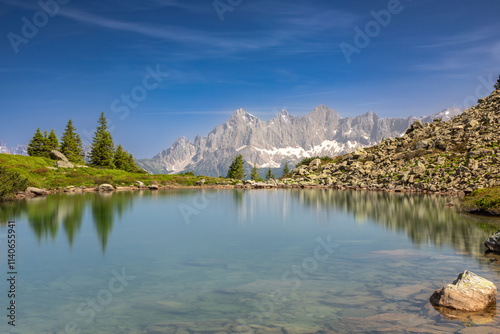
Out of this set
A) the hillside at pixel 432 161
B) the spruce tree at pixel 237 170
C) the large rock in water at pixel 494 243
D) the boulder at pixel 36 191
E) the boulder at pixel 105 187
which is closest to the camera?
the large rock in water at pixel 494 243

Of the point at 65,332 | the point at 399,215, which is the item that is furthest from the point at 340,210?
the point at 65,332

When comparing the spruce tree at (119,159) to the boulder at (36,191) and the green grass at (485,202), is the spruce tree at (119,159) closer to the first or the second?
the boulder at (36,191)

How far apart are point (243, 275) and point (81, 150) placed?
139 meters

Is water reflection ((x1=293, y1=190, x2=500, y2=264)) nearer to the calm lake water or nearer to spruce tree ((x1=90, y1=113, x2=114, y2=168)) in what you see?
the calm lake water

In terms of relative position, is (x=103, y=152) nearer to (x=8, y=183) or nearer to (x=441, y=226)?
(x=8, y=183)

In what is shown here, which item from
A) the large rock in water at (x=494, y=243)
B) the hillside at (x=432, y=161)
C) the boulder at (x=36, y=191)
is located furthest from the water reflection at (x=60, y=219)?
the hillside at (x=432, y=161)

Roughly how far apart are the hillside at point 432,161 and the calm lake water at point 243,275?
169 feet

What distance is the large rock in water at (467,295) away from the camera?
13.6 meters

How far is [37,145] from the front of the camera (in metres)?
117

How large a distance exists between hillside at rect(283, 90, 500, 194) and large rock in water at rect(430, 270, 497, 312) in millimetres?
63149

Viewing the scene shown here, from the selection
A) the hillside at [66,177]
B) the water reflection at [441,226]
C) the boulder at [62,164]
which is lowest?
the water reflection at [441,226]

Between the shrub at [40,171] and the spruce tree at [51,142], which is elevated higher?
the spruce tree at [51,142]

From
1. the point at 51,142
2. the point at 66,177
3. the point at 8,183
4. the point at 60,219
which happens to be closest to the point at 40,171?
the point at 66,177

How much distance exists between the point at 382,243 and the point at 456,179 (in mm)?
67747
